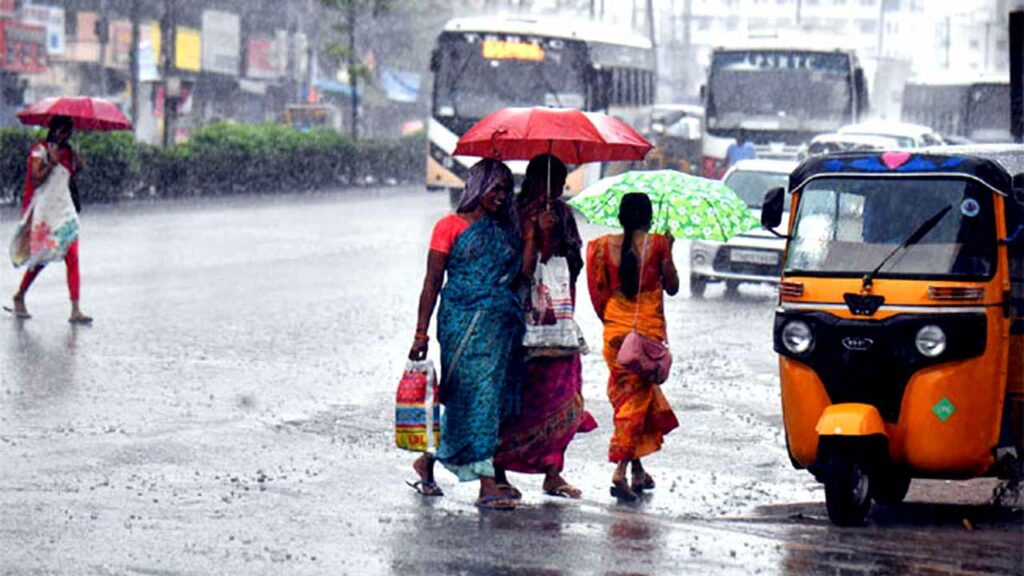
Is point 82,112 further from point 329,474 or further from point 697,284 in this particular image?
point 329,474

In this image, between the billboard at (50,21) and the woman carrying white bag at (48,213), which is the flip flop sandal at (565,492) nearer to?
the woman carrying white bag at (48,213)

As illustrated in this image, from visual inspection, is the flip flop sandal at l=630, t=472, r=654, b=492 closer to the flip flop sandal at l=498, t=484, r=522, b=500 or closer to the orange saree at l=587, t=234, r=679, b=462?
the orange saree at l=587, t=234, r=679, b=462

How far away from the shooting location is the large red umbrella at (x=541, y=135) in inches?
350

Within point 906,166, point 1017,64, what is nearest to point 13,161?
point 1017,64

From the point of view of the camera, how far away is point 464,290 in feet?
28.0

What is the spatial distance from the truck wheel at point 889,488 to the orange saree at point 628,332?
96cm

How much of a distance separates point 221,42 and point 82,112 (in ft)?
130

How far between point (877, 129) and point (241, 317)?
63.0ft

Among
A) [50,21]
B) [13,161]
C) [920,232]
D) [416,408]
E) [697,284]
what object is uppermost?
[50,21]

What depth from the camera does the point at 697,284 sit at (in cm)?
2067

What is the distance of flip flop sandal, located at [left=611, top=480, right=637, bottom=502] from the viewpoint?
895 centimetres

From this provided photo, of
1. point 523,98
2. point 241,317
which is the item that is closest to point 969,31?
point 523,98

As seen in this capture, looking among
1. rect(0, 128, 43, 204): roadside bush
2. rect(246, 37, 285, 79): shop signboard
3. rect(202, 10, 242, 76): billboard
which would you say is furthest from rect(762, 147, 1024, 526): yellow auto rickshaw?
rect(246, 37, 285, 79): shop signboard

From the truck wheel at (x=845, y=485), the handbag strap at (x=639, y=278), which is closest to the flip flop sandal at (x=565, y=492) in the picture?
the handbag strap at (x=639, y=278)
